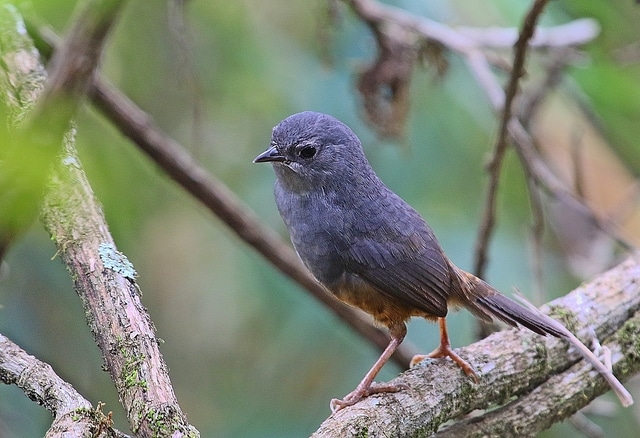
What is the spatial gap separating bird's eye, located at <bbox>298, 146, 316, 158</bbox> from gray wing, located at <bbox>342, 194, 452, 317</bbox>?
369mm

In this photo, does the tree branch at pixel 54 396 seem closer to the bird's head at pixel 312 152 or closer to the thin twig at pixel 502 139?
the bird's head at pixel 312 152

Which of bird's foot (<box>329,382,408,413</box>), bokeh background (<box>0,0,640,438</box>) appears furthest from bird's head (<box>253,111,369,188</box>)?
bird's foot (<box>329,382,408,413</box>)

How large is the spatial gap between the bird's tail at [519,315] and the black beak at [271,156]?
0.94 metres

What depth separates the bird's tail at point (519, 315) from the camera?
8.90 ft

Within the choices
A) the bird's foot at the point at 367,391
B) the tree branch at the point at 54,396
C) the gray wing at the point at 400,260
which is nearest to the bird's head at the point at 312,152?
the gray wing at the point at 400,260

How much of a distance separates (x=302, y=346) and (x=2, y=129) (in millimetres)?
3265

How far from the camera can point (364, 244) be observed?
2977mm

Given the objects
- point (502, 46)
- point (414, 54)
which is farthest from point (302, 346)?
point (502, 46)

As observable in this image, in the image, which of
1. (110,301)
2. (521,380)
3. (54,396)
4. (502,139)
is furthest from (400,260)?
(54,396)

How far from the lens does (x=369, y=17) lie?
159 inches

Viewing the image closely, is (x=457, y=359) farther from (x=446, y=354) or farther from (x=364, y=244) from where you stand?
(x=364, y=244)

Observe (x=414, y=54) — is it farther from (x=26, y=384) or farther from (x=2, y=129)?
(x=2, y=129)

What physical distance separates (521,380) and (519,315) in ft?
0.85

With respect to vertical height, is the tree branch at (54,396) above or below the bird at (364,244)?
below
